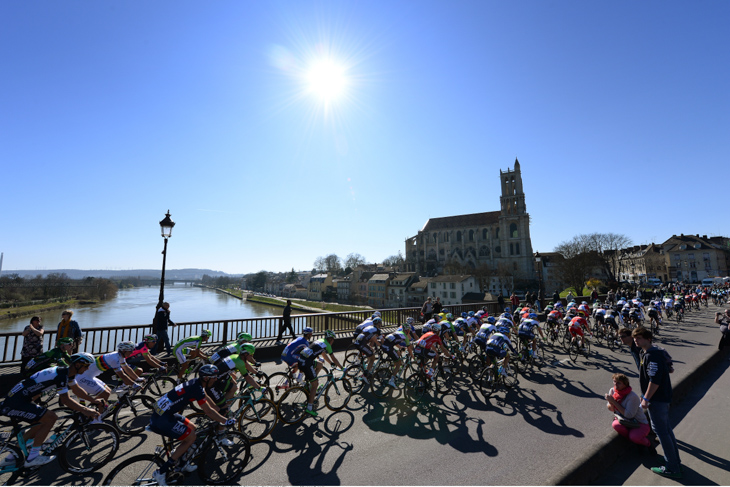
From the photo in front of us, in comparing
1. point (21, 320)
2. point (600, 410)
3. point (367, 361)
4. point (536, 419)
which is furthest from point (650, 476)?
point (21, 320)

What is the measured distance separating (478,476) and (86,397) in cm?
549

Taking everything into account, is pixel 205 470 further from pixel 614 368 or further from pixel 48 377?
pixel 614 368

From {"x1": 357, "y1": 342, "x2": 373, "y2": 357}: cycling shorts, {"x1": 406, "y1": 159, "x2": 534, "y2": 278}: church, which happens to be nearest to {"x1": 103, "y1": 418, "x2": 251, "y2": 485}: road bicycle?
{"x1": 357, "y1": 342, "x2": 373, "y2": 357}: cycling shorts

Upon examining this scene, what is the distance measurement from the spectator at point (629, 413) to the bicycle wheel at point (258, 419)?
18.6 feet

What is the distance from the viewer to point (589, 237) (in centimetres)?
6788

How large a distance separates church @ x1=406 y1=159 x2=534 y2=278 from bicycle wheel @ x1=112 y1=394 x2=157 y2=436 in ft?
263

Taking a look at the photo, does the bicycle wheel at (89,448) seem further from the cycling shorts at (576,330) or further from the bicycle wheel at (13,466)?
the cycling shorts at (576,330)

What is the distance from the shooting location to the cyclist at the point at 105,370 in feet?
15.5

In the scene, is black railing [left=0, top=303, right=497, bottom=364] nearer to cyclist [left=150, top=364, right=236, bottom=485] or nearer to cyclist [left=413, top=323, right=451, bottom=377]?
cyclist [left=413, top=323, right=451, bottom=377]

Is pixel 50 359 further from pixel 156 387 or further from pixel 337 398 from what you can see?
pixel 337 398

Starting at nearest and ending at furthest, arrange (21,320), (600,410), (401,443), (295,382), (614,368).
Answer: (401,443)
(600,410)
(295,382)
(614,368)
(21,320)

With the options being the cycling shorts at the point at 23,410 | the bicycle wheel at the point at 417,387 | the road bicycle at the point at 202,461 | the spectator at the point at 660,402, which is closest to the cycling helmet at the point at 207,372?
the road bicycle at the point at 202,461

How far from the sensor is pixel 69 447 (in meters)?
4.34

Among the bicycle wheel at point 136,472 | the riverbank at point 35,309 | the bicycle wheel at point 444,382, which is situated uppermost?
the bicycle wheel at point 136,472
